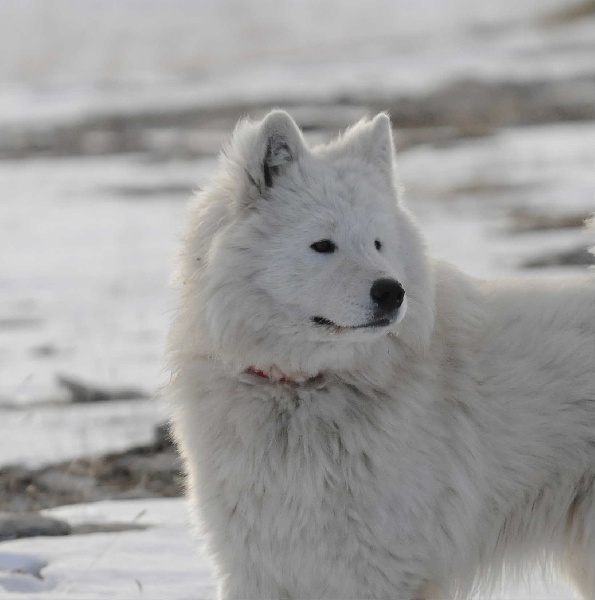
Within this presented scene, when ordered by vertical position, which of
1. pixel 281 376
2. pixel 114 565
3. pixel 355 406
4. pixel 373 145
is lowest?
pixel 114 565

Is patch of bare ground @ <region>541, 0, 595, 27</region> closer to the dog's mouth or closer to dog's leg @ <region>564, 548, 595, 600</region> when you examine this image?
dog's leg @ <region>564, 548, 595, 600</region>

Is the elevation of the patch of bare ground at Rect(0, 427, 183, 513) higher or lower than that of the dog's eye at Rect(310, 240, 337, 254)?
lower

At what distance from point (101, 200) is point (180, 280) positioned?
43.1 feet

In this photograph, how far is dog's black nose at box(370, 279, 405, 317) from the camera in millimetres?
3848

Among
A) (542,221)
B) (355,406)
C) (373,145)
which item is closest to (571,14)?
(542,221)

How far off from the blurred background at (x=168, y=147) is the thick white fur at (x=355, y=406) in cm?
49

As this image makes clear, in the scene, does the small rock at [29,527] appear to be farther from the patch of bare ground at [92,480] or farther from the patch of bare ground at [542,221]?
the patch of bare ground at [542,221]

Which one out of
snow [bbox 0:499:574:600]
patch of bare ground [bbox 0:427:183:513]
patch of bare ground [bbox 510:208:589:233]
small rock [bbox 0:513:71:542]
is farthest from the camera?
patch of bare ground [bbox 510:208:589:233]

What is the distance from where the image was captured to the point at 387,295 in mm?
3850

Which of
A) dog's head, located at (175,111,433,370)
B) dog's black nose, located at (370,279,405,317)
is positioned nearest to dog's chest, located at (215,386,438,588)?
dog's head, located at (175,111,433,370)

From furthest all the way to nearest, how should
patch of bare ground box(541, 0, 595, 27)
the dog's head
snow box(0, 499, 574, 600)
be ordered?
patch of bare ground box(541, 0, 595, 27)
snow box(0, 499, 574, 600)
the dog's head

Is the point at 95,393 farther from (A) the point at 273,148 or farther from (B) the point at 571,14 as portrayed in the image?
(B) the point at 571,14

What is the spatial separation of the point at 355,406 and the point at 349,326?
349mm

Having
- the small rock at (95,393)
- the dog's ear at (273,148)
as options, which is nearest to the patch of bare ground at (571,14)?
the small rock at (95,393)
